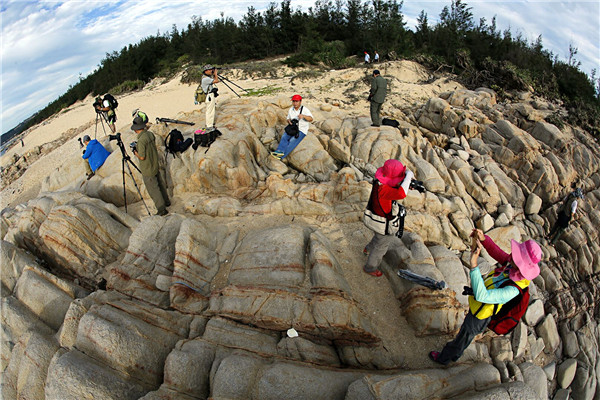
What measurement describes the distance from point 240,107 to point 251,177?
16.3 ft

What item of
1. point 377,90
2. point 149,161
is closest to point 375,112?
point 377,90

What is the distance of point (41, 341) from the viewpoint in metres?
5.43

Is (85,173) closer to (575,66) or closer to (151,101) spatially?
(151,101)

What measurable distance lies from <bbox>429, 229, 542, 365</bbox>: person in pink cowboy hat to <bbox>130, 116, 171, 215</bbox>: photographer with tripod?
828 cm

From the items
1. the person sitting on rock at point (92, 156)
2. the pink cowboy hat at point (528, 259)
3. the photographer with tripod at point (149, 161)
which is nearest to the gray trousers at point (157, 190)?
the photographer with tripod at point (149, 161)

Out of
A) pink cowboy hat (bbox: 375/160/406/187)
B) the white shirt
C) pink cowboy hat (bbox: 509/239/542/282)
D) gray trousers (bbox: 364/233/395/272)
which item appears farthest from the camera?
the white shirt

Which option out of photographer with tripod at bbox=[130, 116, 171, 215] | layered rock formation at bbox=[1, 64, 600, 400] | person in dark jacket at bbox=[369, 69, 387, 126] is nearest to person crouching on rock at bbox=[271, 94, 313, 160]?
layered rock formation at bbox=[1, 64, 600, 400]

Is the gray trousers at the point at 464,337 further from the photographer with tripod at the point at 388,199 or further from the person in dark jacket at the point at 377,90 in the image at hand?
the person in dark jacket at the point at 377,90

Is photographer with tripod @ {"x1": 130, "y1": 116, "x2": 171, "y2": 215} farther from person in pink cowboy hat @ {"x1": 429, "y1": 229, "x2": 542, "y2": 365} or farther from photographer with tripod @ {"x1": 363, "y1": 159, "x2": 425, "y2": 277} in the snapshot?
person in pink cowboy hat @ {"x1": 429, "y1": 229, "x2": 542, "y2": 365}

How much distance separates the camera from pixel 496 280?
475 cm

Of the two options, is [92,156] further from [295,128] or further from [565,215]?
[565,215]

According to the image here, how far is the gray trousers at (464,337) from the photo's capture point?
5.04 meters

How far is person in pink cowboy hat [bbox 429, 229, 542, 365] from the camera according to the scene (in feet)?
14.1

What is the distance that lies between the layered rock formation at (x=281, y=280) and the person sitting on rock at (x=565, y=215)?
1.28 feet
